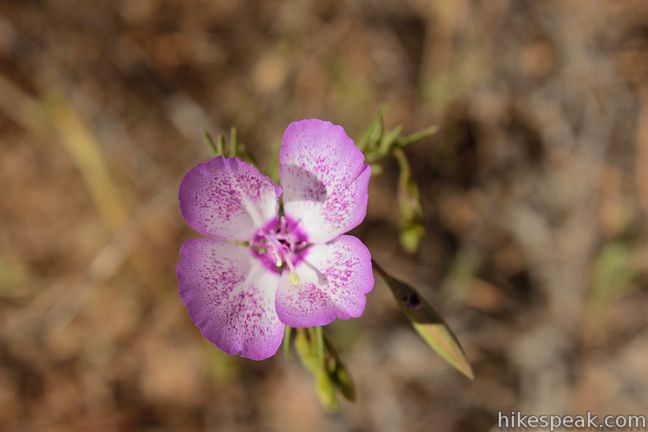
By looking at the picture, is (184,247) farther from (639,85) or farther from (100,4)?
(639,85)

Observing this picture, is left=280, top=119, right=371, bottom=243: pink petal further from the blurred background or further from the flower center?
the blurred background

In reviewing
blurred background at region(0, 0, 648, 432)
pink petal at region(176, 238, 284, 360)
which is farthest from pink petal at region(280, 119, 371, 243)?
blurred background at region(0, 0, 648, 432)

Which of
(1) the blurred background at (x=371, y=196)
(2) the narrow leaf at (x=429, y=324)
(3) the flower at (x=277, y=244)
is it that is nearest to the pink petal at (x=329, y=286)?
(3) the flower at (x=277, y=244)

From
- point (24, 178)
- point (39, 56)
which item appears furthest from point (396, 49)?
point (24, 178)

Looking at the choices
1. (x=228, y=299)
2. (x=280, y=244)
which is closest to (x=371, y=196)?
(x=280, y=244)

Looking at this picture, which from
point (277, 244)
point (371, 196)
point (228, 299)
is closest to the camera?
point (228, 299)

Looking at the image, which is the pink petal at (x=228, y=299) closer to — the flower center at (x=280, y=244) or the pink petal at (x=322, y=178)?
the flower center at (x=280, y=244)

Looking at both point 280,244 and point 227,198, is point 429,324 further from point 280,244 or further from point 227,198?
point 227,198
